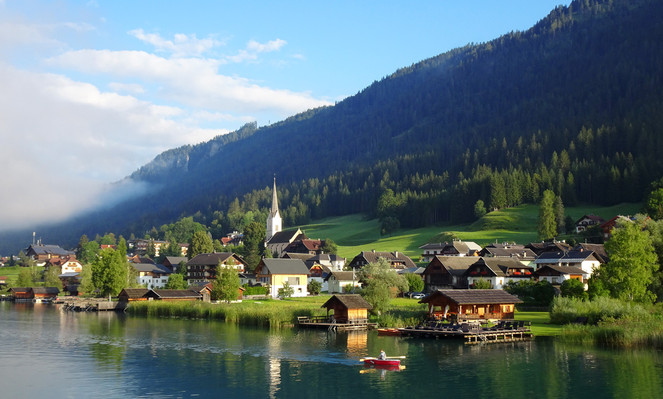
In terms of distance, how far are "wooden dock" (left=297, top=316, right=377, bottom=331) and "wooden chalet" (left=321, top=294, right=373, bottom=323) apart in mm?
493

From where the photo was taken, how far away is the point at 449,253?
145m

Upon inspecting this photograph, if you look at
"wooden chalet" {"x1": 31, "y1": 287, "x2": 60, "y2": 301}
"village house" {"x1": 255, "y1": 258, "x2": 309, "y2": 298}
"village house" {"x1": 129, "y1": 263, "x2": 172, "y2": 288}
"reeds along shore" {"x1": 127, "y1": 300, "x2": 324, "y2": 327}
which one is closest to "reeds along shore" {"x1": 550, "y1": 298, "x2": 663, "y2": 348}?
"reeds along shore" {"x1": 127, "y1": 300, "x2": 324, "y2": 327}

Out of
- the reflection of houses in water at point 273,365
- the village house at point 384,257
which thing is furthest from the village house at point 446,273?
the reflection of houses in water at point 273,365

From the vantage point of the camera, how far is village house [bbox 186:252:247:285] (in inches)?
5886

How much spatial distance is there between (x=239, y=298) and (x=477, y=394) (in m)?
77.8

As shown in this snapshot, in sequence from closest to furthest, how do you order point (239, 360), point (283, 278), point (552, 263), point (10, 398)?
point (10, 398), point (239, 360), point (552, 263), point (283, 278)

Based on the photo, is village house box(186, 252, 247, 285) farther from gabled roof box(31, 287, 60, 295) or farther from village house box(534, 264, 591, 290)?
village house box(534, 264, 591, 290)

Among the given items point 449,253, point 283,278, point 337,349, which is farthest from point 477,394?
point 449,253

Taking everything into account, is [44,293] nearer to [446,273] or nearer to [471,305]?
[446,273]

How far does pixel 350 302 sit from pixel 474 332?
61.4 feet

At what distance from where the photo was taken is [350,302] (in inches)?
3214

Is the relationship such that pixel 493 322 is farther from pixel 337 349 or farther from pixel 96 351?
pixel 96 351

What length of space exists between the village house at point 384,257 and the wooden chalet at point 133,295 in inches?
1772

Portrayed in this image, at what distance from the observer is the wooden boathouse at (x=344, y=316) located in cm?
8044
